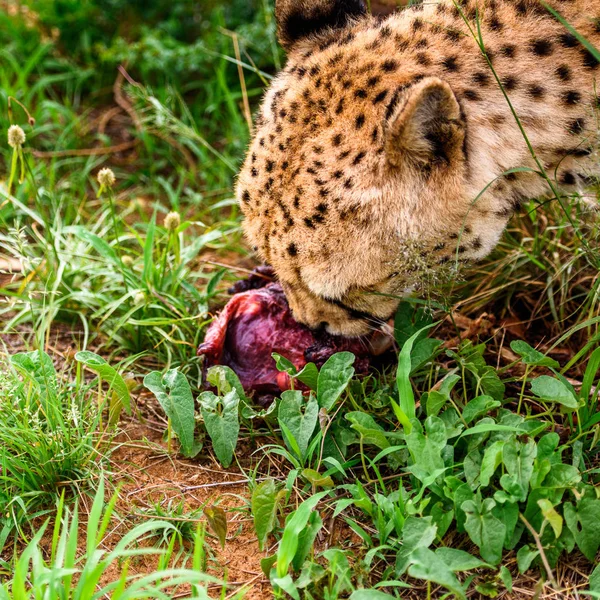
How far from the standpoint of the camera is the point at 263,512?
107 inches

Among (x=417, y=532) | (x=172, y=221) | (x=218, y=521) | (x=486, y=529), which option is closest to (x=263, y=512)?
(x=218, y=521)

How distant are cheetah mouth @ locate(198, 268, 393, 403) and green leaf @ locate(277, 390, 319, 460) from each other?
223 millimetres

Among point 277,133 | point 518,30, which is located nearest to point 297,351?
point 277,133

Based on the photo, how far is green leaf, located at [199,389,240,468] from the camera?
119 inches

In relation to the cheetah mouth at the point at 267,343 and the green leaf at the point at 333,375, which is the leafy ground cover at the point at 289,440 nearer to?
the green leaf at the point at 333,375

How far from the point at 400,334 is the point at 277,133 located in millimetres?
997

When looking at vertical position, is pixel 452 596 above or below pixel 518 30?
below

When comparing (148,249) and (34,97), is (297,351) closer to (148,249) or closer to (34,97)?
(148,249)

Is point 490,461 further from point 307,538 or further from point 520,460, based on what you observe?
point 307,538

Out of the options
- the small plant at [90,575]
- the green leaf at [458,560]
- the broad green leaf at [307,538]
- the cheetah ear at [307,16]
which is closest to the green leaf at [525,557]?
the green leaf at [458,560]

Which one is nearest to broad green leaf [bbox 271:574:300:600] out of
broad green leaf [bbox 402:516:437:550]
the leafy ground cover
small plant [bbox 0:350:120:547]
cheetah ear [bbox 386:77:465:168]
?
the leafy ground cover

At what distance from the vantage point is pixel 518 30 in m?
2.92

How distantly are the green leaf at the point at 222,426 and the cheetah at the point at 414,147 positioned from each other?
0.53 metres

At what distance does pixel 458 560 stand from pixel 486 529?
0.13 m
